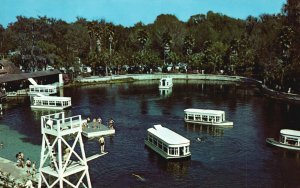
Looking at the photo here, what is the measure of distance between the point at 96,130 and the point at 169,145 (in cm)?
1996

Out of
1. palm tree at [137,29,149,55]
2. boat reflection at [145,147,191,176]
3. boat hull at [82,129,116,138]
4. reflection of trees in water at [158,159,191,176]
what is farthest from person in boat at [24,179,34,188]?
palm tree at [137,29,149,55]

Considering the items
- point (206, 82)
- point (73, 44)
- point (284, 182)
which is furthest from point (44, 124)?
point (73, 44)

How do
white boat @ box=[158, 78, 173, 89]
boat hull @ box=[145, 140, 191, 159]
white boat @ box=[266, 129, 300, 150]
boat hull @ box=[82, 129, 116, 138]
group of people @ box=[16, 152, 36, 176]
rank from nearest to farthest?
group of people @ box=[16, 152, 36, 176] → boat hull @ box=[145, 140, 191, 159] → white boat @ box=[266, 129, 300, 150] → boat hull @ box=[82, 129, 116, 138] → white boat @ box=[158, 78, 173, 89]

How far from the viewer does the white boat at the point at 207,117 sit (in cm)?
7718

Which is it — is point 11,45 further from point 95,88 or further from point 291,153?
point 291,153

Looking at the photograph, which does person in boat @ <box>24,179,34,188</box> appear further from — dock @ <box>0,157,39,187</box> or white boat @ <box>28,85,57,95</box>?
white boat @ <box>28,85,57,95</box>

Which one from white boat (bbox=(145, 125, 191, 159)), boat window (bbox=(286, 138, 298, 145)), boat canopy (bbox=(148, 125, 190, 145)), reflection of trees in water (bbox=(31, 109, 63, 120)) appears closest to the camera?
white boat (bbox=(145, 125, 191, 159))

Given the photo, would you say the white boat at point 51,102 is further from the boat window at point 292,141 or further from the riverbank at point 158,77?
the boat window at point 292,141

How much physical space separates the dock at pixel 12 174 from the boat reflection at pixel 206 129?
34681mm

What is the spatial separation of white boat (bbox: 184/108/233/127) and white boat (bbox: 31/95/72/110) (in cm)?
3373

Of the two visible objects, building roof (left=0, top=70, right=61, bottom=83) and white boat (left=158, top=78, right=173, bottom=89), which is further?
white boat (left=158, top=78, right=173, bottom=89)

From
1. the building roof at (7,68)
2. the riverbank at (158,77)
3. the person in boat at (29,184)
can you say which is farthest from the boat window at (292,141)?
the building roof at (7,68)

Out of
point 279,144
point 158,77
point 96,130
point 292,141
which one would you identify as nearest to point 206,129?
point 279,144

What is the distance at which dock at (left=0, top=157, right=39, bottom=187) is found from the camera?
4488 centimetres
